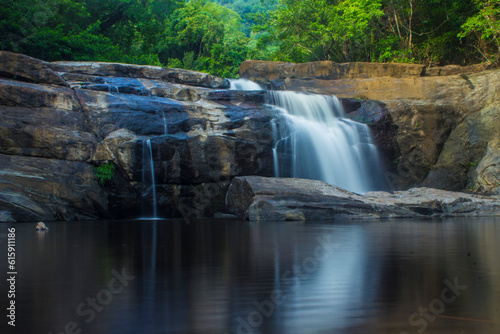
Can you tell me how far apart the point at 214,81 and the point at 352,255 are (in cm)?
1467

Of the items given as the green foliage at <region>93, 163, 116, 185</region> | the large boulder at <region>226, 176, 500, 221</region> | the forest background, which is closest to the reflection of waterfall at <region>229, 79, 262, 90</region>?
the forest background

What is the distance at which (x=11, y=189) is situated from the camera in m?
10.1

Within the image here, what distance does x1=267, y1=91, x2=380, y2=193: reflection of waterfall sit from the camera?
528 inches

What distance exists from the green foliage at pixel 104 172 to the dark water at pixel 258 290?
7.08 metres

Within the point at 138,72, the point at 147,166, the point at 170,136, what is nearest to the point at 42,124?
the point at 147,166

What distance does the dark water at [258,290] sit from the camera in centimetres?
202

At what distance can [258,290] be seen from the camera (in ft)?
8.75

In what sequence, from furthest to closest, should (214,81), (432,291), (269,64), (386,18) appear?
(386,18) < (269,64) < (214,81) < (432,291)

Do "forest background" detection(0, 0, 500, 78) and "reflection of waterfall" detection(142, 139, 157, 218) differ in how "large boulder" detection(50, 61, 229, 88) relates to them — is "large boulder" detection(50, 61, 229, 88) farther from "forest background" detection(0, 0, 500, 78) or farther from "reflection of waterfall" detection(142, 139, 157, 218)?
"reflection of waterfall" detection(142, 139, 157, 218)

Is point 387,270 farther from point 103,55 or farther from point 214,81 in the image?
point 103,55

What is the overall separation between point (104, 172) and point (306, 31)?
18082 mm

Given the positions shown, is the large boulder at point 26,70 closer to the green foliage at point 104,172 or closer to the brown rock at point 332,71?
the green foliage at point 104,172

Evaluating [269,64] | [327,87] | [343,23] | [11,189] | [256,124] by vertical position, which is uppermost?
[343,23]

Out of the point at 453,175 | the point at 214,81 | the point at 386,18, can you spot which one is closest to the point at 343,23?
the point at 386,18
